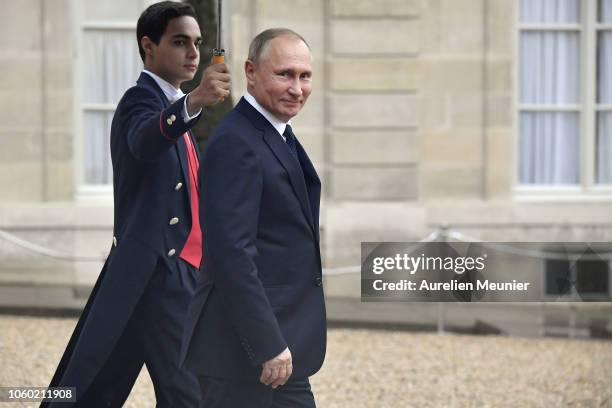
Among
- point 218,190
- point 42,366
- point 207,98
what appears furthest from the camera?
point 42,366

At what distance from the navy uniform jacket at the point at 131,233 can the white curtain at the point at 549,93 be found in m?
8.45

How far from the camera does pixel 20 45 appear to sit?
11.7m

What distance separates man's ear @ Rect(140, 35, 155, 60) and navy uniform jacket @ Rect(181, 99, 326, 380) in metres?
0.96

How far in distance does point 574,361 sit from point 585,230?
3.56 metres

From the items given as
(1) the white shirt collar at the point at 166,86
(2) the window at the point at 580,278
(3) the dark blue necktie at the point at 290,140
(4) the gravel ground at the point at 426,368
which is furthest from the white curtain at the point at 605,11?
(3) the dark blue necktie at the point at 290,140

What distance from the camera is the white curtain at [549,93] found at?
40.1 feet

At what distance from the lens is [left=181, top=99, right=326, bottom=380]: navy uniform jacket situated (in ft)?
10.9

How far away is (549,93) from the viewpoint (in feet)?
40.6

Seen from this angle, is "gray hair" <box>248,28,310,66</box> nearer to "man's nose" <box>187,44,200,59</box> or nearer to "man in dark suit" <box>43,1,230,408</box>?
"man in dark suit" <box>43,1,230,408</box>

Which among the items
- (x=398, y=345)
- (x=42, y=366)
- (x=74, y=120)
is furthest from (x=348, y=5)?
(x=42, y=366)

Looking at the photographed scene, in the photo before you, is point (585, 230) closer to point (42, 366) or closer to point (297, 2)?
point (297, 2)

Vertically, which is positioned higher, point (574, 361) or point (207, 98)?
point (207, 98)

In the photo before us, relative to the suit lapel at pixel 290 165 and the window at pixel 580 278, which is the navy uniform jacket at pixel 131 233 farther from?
the window at pixel 580 278

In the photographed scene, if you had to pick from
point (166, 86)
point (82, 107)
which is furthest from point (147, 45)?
point (82, 107)
